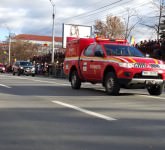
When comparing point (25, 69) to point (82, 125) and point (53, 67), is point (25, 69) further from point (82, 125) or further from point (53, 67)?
point (82, 125)

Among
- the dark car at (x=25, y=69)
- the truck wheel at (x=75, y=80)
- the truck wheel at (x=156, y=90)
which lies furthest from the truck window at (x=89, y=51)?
the dark car at (x=25, y=69)

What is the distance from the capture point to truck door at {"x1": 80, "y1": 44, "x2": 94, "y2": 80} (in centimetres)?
1578

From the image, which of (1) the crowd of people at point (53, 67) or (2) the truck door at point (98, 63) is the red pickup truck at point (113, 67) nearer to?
(2) the truck door at point (98, 63)

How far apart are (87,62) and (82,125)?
792cm

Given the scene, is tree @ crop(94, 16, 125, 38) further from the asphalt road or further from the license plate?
the asphalt road

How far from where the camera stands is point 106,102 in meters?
12.1

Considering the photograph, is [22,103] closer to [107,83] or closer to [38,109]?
[38,109]

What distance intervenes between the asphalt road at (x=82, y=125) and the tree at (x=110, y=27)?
2271 inches

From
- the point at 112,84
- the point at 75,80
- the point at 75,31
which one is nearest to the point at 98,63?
the point at 112,84

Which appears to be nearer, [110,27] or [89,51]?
[89,51]

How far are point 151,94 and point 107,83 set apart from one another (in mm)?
1840

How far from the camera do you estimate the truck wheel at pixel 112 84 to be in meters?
13.9

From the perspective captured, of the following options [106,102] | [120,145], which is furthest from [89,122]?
[106,102]

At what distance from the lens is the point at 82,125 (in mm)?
8219
